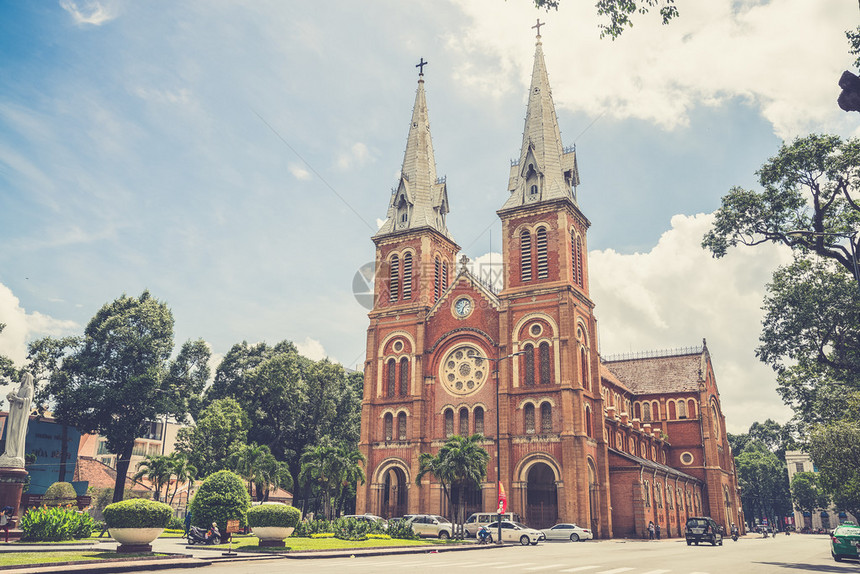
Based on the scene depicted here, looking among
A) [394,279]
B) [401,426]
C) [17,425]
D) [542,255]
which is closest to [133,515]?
[17,425]

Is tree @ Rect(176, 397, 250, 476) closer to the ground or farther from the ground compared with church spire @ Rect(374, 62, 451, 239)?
closer to the ground

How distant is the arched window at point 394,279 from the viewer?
56484 millimetres

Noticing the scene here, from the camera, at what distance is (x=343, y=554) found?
2359cm

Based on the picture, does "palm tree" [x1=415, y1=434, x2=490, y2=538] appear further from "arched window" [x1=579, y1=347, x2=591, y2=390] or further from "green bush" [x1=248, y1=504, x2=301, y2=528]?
"green bush" [x1=248, y1=504, x2=301, y2=528]

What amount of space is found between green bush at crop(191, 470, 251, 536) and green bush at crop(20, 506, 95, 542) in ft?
14.5

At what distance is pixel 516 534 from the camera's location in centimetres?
3734

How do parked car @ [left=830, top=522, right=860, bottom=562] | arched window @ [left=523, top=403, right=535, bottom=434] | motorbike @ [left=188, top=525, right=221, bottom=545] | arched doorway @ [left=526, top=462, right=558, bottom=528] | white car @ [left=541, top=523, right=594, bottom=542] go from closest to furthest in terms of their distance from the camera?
motorbike @ [left=188, top=525, right=221, bottom=545] < parked car @ [left=830, top=522, right=860, bottom=562] < white car @ [left=541, top=523, right=594, bottom=542] < arched doorway @ [left=526, top=462, right=558, bottom=528] < arched window @ [left=523, top=403, right=535, bottom=434]

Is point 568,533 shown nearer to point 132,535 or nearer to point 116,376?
point 132,535

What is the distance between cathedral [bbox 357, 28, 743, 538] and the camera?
46656 millimetres

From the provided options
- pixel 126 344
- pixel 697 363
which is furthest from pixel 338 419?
pixel 697 363

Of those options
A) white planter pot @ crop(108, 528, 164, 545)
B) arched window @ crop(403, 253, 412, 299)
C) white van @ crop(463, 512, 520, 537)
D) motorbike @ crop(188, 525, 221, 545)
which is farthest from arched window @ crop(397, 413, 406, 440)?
white planter pot @ crop(108, 528, 164, 545)

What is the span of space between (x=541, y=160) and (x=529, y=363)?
659 inches

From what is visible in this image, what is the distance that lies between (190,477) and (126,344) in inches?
495

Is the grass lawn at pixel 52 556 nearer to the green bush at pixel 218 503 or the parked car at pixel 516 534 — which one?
the green bush at pixel 218 503
